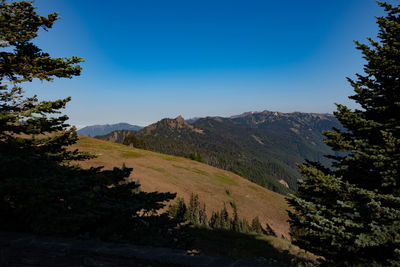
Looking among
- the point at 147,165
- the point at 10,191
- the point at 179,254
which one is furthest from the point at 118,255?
the point at 147,165

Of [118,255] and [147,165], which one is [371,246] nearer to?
[118,255]

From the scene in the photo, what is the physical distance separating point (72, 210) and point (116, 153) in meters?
76.1

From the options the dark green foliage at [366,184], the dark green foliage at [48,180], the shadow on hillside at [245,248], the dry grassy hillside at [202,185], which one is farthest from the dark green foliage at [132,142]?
the dark green foliage at [366,184]

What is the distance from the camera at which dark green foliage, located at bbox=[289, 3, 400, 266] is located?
7.35 meters

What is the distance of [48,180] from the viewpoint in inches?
213

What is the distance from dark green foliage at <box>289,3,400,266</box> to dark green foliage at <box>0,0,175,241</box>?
6416 millimetres

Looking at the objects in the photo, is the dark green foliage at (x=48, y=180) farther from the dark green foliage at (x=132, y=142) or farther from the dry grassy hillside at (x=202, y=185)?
the dark green foliage at (x=132, y=142)

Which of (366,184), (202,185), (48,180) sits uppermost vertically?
(366,184)

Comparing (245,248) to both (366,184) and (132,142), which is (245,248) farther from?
(132,142)

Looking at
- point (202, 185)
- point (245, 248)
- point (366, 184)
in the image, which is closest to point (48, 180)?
point (366, 184)

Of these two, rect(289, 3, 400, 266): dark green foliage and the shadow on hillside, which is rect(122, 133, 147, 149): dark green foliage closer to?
the shadow on hillside

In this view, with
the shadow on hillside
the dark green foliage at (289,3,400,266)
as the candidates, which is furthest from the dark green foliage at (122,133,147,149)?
the dark green foliage at (289,3,400,266)

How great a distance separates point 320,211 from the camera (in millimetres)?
8570

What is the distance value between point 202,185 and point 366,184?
6004 cm
